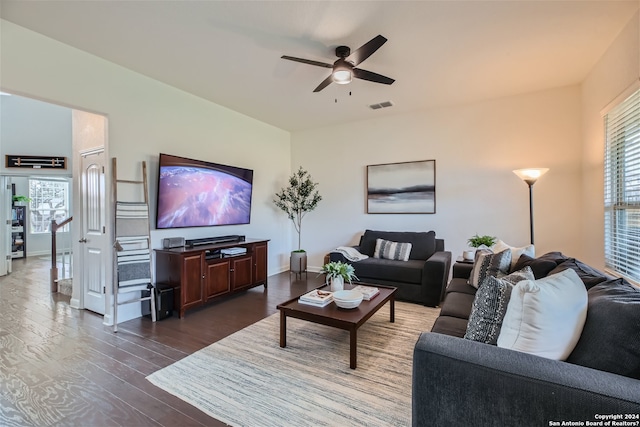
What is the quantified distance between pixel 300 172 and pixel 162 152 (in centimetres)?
268

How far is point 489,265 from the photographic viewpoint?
8.88 feet

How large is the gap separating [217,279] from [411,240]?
115 inches

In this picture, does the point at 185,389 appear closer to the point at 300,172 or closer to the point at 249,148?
the point at 249,148

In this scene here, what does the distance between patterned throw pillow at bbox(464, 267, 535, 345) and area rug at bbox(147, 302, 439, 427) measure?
0.73 m

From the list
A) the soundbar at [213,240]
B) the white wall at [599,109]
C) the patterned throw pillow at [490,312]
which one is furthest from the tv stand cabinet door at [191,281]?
the white wall at [599,109]

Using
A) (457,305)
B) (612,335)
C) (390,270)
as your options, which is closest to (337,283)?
(457,305)

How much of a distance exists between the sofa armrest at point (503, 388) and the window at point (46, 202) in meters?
9.38

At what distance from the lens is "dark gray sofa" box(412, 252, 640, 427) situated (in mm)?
944

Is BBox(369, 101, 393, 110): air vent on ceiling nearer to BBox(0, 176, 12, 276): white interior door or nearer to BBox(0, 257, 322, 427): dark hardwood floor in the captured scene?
BBox(0, 257, 322, 427): dark hardwood floor

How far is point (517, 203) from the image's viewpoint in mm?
4199

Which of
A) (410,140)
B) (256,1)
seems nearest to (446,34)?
(256,1)

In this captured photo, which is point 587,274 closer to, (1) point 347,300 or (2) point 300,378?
(1) point 347,300

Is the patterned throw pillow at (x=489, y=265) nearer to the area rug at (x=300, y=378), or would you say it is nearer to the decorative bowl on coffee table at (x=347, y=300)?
the area rug at (x=300, y=378)

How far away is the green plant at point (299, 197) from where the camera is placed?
5.56 metres
